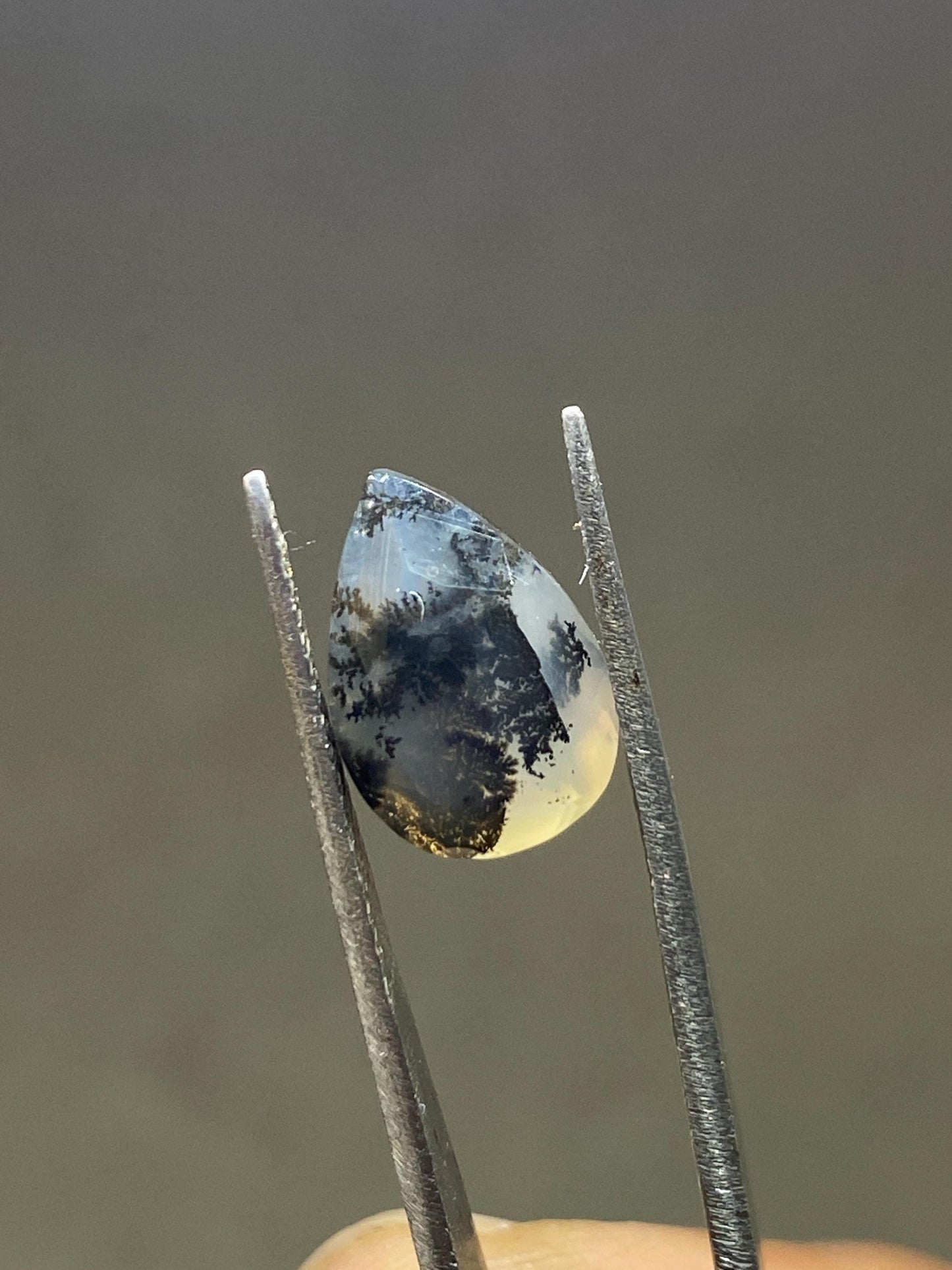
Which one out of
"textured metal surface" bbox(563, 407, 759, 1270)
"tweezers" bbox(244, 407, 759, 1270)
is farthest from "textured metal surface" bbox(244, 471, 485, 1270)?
"textured metal surface" bbox(563, 407, 759, 1270)

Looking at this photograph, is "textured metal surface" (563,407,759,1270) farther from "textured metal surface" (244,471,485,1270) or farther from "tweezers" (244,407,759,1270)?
"textured metal surface" (244,471,485,1270)

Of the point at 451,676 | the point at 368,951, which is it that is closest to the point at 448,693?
the point at 451,676

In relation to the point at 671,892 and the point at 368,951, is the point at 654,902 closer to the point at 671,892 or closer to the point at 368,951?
the point at 671,892

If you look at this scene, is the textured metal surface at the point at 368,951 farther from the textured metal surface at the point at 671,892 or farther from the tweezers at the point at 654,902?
the textured metal surface at the point at 671,892

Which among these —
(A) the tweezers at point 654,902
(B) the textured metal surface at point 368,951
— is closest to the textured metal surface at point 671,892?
(A) the tweezers at point 654,902
